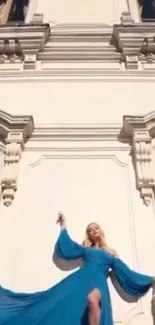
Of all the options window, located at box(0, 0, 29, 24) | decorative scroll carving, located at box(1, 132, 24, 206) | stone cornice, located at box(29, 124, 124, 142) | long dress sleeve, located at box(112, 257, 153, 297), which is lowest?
long dress sleeve, located at box(112, 257, 153, 297)

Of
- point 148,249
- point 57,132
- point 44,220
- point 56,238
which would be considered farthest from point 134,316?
point 57,132

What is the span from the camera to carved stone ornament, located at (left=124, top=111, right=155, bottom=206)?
4.43 m

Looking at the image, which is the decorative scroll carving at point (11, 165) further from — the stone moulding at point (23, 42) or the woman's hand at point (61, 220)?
the stone moulding at point (23, 42)

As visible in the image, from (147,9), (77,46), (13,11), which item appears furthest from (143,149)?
(13,11)

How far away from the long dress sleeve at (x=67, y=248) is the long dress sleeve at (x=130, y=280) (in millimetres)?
366

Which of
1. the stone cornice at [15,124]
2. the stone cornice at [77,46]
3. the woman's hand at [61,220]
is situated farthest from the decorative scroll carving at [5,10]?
the woman's hand at [61,220]

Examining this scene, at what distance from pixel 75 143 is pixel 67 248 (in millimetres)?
1641

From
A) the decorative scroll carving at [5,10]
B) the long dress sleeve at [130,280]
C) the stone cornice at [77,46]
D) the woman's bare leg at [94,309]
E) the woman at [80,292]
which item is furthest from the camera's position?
the decorative scroll carving at [5,10]

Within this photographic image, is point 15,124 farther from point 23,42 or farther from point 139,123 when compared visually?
point 23,42

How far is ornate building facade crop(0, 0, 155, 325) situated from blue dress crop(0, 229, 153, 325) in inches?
7.3

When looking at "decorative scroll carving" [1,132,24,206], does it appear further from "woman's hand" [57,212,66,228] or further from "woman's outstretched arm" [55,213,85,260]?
"woman's outstretched arm" [55,213,85,260]

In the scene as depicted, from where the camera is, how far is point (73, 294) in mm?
3242

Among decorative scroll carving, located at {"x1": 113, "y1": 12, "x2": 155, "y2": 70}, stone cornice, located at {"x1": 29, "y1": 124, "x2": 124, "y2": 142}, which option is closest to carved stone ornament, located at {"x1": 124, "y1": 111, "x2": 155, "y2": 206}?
stone cornice, located at {"x1": 29, "y1": 124, "x2": 124, "y2": 142}

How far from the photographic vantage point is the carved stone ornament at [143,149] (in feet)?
14.5
